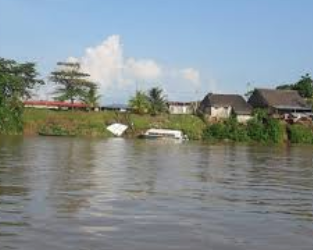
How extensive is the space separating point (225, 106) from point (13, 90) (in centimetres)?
2800

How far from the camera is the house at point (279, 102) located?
88.4 meters

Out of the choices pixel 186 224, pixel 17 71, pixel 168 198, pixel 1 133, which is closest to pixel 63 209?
pixel 186 224

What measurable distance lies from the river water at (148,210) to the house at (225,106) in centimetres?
5998

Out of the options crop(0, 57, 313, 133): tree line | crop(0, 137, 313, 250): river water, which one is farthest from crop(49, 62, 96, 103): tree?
crop(0, 137, 313, 250): river water

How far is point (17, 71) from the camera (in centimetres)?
8269

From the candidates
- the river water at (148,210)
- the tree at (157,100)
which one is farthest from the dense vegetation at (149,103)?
the river water at (148,210)

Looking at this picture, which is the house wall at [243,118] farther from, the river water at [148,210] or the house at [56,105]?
the river water at [148,210]

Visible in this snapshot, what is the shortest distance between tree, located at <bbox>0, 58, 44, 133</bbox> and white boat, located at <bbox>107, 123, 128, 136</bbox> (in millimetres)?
9975

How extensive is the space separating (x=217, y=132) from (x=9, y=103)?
23737 millimetres

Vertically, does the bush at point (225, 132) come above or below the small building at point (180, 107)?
below

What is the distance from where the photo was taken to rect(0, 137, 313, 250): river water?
1124cm

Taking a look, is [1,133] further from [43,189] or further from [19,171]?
[43,189]

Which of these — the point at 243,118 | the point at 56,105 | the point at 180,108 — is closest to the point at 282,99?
the point at 243,118

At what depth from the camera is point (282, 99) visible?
9000 centimetres
